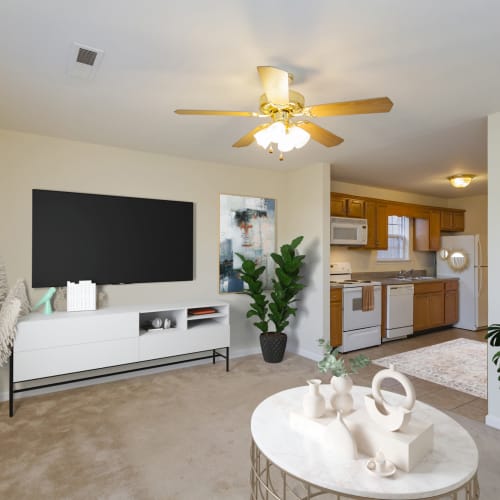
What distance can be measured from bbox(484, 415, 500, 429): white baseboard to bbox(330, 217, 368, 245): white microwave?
9.11 ft

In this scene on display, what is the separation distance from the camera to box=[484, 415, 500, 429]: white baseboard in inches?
106

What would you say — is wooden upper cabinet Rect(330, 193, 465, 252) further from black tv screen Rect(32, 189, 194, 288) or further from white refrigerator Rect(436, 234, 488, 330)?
black tv screen Rect(32, 189, 194, 288)

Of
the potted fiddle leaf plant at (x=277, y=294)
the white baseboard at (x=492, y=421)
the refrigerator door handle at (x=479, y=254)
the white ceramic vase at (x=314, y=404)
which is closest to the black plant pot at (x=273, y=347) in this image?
the potted fiddle leaf plant at (x=277, y=294)

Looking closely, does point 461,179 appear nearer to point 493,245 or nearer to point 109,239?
point 493,245

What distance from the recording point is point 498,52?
193cm

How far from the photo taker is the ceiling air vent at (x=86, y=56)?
195cm

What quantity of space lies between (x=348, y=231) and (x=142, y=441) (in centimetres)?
389

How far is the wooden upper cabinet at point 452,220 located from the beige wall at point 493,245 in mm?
4133

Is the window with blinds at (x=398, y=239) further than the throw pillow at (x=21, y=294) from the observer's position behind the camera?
Yes

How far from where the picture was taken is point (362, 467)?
1333 mm

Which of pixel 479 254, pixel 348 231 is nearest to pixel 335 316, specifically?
pixel 348 231

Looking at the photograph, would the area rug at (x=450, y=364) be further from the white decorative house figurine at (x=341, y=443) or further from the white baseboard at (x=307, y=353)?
the white decorative house figurine at (x=341, y=443)

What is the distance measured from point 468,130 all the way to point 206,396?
3.36 m

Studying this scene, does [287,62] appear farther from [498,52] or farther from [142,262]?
[142,262]
